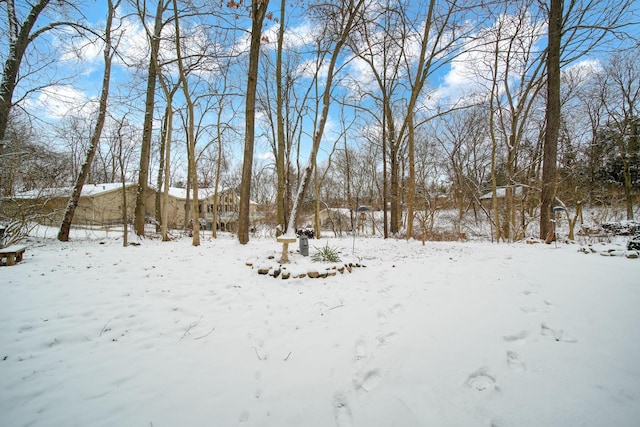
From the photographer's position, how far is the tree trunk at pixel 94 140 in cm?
741

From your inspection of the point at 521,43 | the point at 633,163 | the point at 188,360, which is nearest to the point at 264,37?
the point at 188,360

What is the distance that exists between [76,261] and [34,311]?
2.75 meters

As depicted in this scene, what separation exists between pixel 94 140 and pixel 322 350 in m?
9.85

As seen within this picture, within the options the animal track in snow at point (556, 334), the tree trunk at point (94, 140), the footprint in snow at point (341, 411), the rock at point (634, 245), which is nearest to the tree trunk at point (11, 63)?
the tree trunk at point (94, 140)

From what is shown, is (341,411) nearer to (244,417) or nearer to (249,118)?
(244,417)

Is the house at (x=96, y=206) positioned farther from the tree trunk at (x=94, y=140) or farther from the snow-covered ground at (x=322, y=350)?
the snow-covered ground at (x=322, y=350)

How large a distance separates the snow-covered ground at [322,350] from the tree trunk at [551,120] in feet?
12.4

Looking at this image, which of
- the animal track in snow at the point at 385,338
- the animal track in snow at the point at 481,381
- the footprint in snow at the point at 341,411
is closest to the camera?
the footprint in snow at the point at 341,411

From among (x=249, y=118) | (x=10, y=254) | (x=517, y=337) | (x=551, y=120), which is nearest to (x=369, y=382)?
(x=517, y=337)

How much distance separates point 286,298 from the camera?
3.28 m

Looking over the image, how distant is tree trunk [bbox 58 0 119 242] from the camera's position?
741 cm

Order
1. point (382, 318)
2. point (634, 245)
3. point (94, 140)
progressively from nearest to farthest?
point (382, 318) → point (634, 245) → point (94, 140)

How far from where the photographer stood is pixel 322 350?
2.11 metres

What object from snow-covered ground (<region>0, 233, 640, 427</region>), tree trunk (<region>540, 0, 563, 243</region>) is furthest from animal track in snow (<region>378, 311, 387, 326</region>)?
tree trunk (<region>540, 0, 563, 243</region>)
